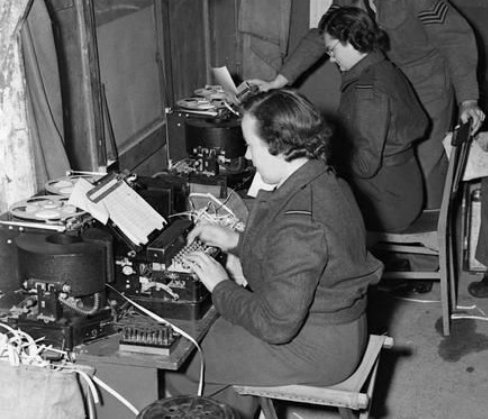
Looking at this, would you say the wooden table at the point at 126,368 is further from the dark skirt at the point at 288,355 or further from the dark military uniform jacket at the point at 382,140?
the dark military uniform jacket at the point at 382,140

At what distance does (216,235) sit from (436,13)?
5.82 feet

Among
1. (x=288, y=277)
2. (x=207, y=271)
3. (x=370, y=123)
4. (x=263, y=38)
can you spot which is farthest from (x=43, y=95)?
(x=263, y=38)

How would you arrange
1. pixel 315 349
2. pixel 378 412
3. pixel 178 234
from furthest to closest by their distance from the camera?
1. pixel 378 412
2. pixel 178 234
3. pixel 315 349

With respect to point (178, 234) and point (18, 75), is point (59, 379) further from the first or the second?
point (18, 75)

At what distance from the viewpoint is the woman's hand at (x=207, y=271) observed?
2523mm

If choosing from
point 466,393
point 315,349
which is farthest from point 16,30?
point 466,393

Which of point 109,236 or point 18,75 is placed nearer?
point 109,236

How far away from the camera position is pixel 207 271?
2.54 meters

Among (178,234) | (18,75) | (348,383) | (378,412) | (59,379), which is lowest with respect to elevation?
(378,412)

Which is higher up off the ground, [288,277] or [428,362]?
[288,277]

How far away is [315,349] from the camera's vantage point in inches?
98.7

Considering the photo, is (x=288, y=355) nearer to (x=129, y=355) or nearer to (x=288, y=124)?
(x=129, y=355)

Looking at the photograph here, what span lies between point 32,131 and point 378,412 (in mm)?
1696

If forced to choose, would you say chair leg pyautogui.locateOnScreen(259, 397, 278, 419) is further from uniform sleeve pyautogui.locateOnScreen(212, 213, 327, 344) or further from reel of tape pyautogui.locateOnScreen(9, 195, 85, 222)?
reel of tape pyautogui.locateOnScreen(9, 195, 85, 222)
